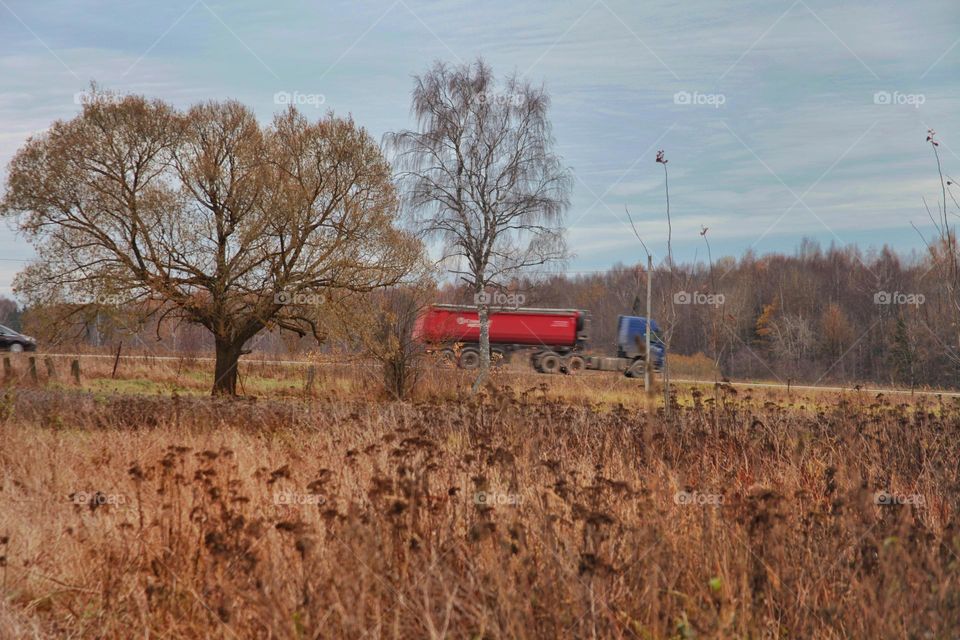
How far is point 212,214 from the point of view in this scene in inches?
827

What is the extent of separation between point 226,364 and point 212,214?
3.92 metres

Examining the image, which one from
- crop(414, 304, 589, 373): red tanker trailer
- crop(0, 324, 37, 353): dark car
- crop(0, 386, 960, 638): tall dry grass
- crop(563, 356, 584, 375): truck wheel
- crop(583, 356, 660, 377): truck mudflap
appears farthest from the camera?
crop(0, 324, 37, 353): dark car

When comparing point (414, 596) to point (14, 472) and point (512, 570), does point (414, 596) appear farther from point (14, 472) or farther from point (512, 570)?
point (14, 472)

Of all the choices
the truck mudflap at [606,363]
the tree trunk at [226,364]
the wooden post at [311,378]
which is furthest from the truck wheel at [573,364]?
the tree trunk at [226,364]

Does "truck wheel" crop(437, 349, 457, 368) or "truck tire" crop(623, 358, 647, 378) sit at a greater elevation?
"truck wheel" crop(437, 349, 457, 368)

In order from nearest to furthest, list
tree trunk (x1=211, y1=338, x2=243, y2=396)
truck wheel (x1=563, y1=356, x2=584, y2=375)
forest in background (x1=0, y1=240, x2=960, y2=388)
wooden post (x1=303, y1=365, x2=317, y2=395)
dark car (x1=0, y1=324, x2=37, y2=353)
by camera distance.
Result: wooden post (x1=303, y1=365, x2=317, y2=395) → tree trunk (x1=211, y1=338, x2=243, y2=396) → truck wheel (x1=563, y1=356, x2=584, y2=375) → dark car (x1=0, y1=324, x2=37, y2=353) → forest in background (x1=0, y1=240, x2=960, y2=388)

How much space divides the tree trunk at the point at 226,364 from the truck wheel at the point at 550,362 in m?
15.2

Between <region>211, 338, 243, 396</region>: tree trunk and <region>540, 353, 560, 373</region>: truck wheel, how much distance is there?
15.2 m

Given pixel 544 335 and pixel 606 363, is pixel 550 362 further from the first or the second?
pixel 606 363

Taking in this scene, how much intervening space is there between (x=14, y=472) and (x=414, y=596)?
17.4 feet

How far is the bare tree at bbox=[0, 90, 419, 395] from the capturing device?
66.7 feet

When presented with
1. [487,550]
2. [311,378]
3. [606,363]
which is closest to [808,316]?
[606,363]

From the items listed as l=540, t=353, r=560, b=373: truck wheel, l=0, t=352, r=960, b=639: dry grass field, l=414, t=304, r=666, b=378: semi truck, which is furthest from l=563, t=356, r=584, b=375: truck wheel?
l=0, t=352, r=960, b=639: dry grass field

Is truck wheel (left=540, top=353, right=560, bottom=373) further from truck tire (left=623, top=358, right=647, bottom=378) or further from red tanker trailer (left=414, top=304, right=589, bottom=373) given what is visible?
truck tire (left=623, top=358, right=647, bottom=378)
